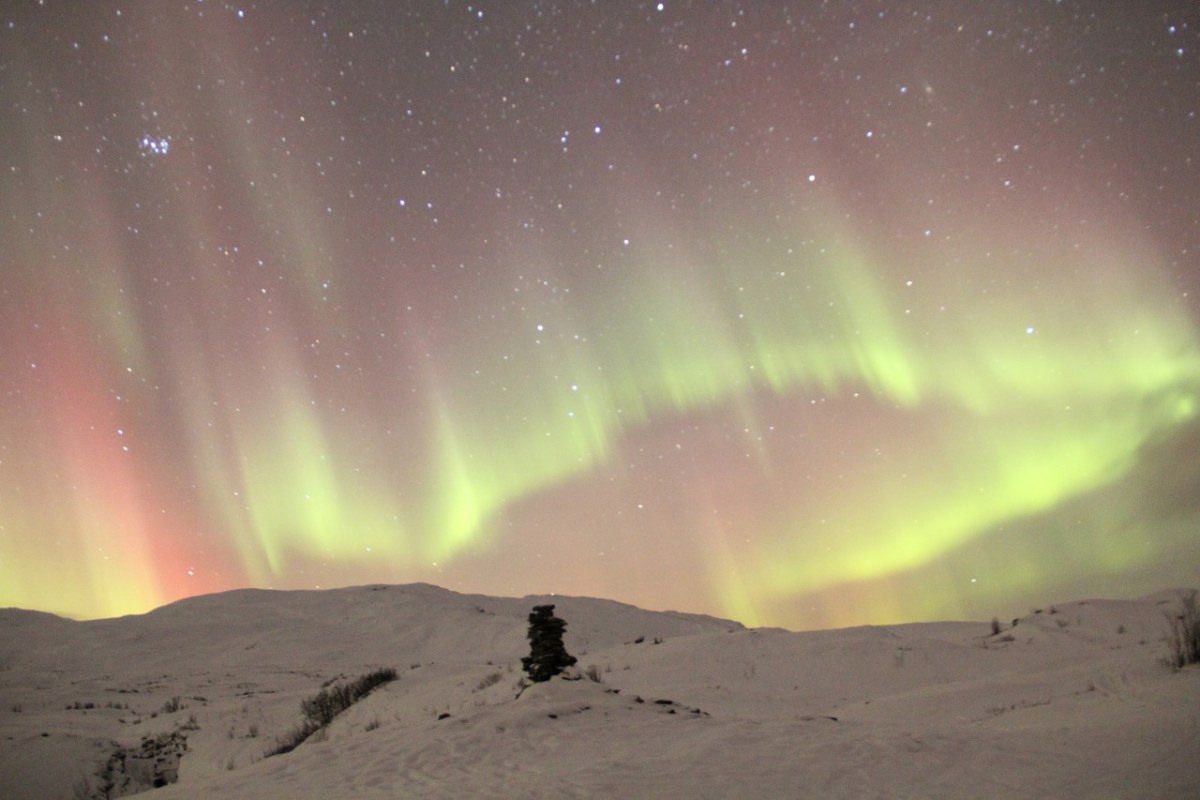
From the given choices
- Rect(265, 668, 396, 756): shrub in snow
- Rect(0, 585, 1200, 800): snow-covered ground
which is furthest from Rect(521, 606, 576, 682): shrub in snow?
Rect(265, 668, 396, 756): shrub in snow

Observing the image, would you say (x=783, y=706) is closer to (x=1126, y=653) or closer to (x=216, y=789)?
(x=1126, y=653)

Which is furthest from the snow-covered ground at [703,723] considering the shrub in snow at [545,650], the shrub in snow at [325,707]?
the shrub in snow at [545,650]

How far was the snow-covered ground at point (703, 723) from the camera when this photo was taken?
6.11m

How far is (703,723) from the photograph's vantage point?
8.25m

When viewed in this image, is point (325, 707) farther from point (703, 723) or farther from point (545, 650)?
point (703, 723)

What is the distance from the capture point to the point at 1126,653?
42.1 ft

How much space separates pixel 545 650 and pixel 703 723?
3689 millimetres

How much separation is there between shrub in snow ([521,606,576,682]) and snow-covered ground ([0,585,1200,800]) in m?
0.71

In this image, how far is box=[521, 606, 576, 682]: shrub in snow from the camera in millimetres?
11109

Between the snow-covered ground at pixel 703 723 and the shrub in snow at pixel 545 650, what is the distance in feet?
2.33

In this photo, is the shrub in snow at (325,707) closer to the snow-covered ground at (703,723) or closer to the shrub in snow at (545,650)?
the snow-covered ground at (703,723)

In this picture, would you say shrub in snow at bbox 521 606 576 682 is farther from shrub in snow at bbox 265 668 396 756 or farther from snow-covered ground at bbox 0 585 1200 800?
shrub in snow at bbox 265 668 396 756

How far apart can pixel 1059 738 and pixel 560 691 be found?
5737mm

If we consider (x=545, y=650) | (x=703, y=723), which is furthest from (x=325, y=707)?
(x=703, y=723)
